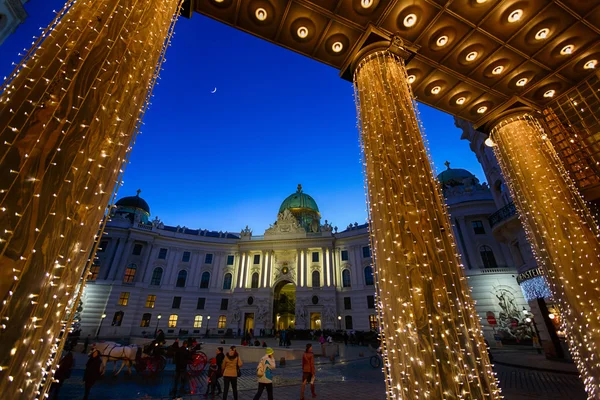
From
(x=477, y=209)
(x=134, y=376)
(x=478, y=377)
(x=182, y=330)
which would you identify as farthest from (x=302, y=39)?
(x=182, y=330)

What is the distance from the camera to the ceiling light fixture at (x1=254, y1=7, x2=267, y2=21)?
503 centimetres

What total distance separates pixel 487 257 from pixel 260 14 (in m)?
30.3

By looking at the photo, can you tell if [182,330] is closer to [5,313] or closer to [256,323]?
[256,323]

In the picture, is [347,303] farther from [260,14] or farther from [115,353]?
[260,14]

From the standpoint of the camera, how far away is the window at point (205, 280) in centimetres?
3707

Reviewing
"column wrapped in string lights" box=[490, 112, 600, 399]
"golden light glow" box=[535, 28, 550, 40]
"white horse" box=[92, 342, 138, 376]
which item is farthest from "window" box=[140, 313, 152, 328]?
"golden light glow" box=[535, 28, 550, 40]

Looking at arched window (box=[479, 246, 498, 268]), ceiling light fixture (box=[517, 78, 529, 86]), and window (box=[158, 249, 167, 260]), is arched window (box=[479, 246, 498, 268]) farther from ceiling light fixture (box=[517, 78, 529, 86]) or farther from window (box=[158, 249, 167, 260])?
window (box=[158, 249, 167, 260])

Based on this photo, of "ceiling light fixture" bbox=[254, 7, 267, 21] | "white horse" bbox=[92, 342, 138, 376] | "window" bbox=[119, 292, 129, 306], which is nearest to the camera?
"ceiling light fixture" bbox=[254, 7, 267, 21]

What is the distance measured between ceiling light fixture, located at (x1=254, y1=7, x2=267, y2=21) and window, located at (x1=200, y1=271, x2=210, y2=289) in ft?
125

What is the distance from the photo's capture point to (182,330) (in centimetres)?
3338

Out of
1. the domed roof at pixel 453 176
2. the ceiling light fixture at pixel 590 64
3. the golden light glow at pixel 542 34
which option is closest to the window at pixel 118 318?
the golden light glow at pixel 542 34

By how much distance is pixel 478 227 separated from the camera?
27078 millimetres

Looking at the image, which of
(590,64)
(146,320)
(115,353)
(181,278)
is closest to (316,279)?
(181,278)

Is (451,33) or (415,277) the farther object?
(451,33)
